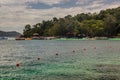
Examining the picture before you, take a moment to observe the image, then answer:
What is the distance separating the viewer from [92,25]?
652 feet

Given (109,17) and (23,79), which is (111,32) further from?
(23,79)

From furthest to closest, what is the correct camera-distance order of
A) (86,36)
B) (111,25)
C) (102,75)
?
1. (86,36)
2. (111,25)
3. (102,75)

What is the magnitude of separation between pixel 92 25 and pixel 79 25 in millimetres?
9583

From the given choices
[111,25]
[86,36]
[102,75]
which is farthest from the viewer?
[86,36]

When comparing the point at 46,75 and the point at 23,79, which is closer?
the point at 23,79

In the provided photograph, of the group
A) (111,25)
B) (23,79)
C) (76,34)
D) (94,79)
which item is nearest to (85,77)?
(94,79)

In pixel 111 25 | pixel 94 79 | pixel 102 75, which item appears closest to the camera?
pixel 94 79

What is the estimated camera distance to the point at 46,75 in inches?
1040

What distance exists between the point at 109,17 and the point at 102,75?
15901cm

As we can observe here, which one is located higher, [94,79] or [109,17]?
[109,17]

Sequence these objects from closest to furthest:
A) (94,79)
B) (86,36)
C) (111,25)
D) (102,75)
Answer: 1. (94,79)
2. (102,75)
3. (111,25)
4. (86,36)

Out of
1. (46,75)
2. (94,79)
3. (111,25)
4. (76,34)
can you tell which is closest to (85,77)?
(94,79)

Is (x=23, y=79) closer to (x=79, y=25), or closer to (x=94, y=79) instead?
(x=94, y=79)

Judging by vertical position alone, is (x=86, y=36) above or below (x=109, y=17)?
below
